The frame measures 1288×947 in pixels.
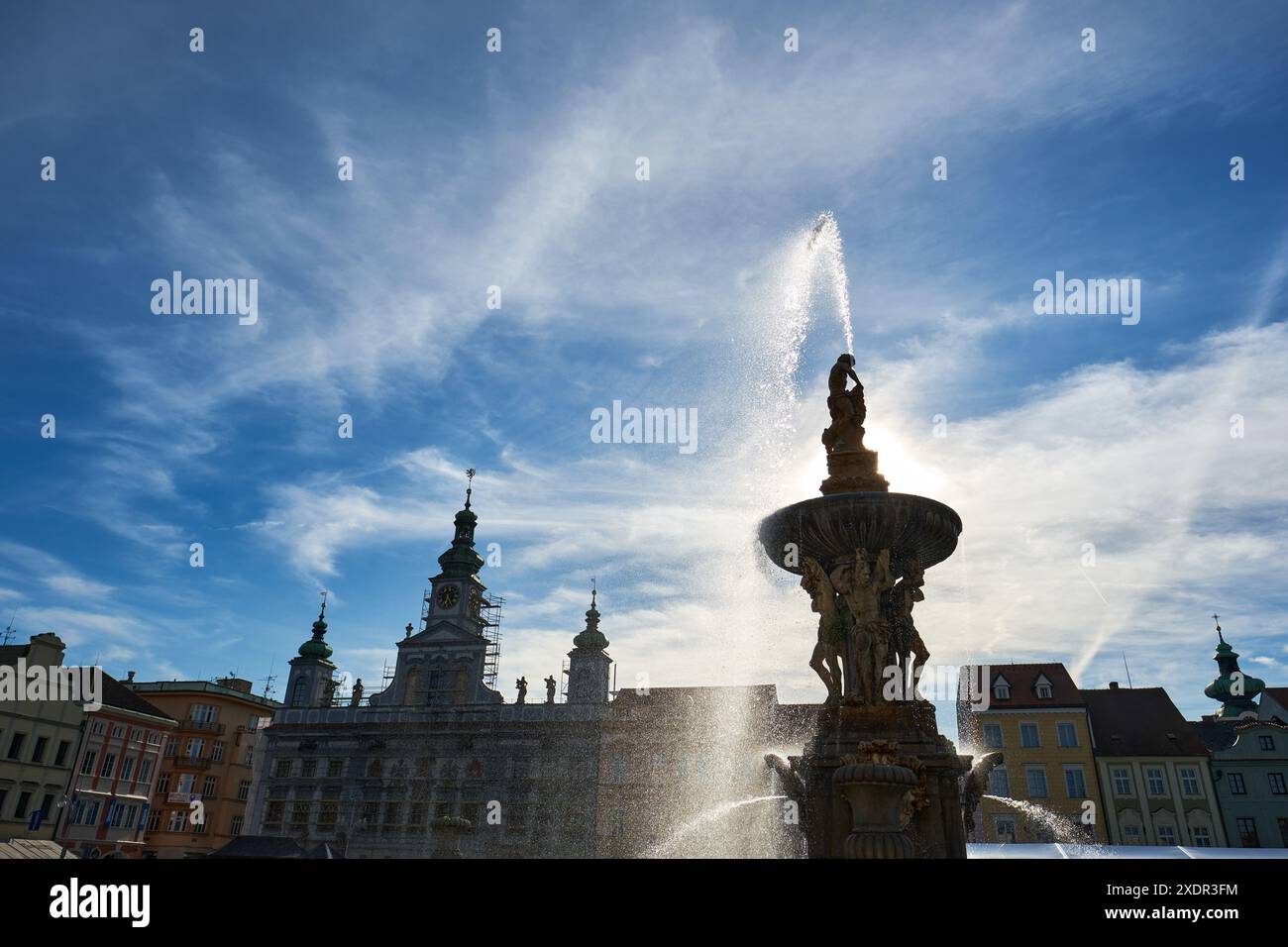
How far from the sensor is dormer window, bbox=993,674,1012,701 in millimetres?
44050

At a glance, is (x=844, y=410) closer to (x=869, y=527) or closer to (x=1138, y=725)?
(x=869, y=527)

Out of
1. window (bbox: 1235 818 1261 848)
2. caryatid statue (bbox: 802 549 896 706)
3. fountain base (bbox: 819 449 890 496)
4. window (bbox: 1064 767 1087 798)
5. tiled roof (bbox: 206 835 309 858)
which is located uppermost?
fountain base (bbox: 819 449 890 496)

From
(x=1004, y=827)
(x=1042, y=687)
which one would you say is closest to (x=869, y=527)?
(x=1004, y=827)

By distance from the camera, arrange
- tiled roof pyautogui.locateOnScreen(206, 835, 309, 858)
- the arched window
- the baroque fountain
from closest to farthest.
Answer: the baroque fountain → tiled roof pyautogui.locateOnScreen(206, 835, 309, 858) → the arched window

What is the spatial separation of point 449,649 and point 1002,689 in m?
35.8

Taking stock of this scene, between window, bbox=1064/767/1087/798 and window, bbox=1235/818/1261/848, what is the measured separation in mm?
7229

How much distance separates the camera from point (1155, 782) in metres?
40.8

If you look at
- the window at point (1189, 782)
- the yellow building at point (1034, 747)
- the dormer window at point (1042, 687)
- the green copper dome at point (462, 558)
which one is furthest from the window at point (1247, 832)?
the green copper dome at point (462, 558)

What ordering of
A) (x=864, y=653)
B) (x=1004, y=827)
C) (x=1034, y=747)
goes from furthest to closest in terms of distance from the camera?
1. (x=1034, y=747)
2. (x=1004, y=827)
3. (x=864, y=653)

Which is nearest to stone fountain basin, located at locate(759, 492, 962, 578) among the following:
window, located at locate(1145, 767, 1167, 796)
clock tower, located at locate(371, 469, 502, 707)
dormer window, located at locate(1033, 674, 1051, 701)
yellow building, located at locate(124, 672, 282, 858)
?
dormer window, located at locate(1033, 674, 1051, 701)

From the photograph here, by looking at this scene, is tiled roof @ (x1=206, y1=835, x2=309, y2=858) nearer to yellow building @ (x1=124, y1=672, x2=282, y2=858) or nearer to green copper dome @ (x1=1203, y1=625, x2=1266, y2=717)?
yellow building @ (x1=124, y1=672, x2=282, y2=858)

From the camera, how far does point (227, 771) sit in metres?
59.2
